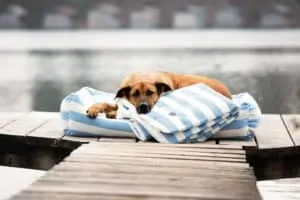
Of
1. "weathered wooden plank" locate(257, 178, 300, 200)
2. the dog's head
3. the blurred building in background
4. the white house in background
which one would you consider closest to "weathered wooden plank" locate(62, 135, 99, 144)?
the dog's head

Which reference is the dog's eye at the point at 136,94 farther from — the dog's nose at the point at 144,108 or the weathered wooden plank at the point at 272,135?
the weathered wooden plank at the point at 272,135

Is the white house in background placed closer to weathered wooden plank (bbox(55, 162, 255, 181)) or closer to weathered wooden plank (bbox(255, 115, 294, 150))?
weathered wooden plank (bbox(255, 115, 294, 150))

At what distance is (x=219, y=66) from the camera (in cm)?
1015

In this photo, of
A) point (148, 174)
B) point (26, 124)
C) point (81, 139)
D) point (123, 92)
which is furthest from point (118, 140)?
point (148, 174)

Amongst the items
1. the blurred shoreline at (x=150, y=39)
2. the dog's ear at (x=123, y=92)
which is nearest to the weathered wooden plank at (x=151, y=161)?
the dog's ear at (x=123, y=92)

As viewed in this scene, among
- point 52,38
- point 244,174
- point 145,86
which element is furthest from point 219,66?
point 52,38

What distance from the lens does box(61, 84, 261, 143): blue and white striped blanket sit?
261cm

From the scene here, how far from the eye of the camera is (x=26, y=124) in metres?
3.04

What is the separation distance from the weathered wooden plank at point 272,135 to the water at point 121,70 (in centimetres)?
241

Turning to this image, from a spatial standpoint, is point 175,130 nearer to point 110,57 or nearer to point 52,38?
point 110,57

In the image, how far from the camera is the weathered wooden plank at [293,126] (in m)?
2.73

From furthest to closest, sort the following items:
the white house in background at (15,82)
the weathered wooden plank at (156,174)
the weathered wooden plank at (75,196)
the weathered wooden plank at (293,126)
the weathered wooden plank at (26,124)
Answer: the white house in background at (15,82)
the weathered wooden plank at (26,124)
the weathered wooden plank at (293,126)
the weathered wooden plank at (156,174)
the weathered wooden plank at (75,196)

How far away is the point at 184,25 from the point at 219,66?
8.94 meters

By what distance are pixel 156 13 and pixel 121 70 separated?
880 centimetres
